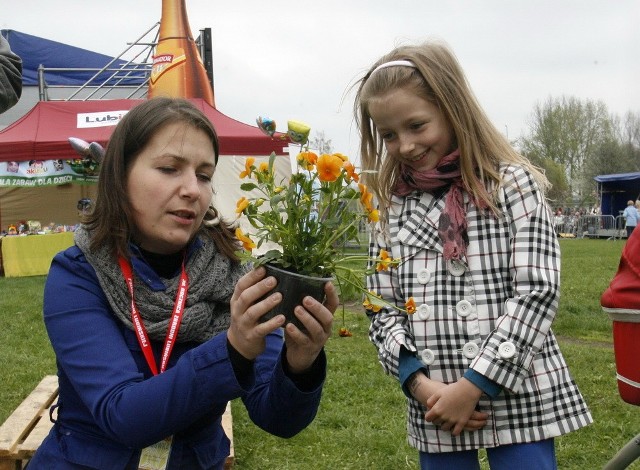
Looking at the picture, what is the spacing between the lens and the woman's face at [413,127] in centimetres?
211

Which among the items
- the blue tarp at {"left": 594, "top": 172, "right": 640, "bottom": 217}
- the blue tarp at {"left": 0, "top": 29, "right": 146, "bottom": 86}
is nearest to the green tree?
the blue tarp at {"left": 594, "top": 172, "right": 640, "bottom": 217}

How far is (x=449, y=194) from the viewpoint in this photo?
210 centimetres

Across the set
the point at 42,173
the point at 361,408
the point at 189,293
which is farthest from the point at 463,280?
the point at 42,173

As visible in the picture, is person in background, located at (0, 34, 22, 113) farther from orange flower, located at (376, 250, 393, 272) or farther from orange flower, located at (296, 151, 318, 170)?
orange flower, located at (376, 250, 393, 272)

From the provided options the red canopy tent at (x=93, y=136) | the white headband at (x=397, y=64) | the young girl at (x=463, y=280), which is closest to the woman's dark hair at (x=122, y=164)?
the young girl at (x=463, y=280)

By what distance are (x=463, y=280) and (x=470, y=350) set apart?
20cm

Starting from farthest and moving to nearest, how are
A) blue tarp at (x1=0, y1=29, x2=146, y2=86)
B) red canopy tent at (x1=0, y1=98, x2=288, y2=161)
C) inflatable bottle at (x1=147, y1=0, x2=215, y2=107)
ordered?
blue tarp at (x1=0, y1=29, x2=146, y2=86), inflatable bottle at (x1=147, y1=0, x2=215, y2=107), red canopy tent at (x1=0, y1=98, x2=288, y2=161)

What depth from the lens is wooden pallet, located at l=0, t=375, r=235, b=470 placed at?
9.25 feet

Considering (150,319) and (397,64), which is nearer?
(150,319)

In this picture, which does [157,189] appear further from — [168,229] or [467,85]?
[467,85]

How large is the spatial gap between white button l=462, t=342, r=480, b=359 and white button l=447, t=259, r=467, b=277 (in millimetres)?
202

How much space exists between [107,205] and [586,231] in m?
33.1

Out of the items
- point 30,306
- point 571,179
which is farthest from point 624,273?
point 571,179

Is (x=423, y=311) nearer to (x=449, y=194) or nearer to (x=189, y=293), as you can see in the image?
(x=449, y=194)
